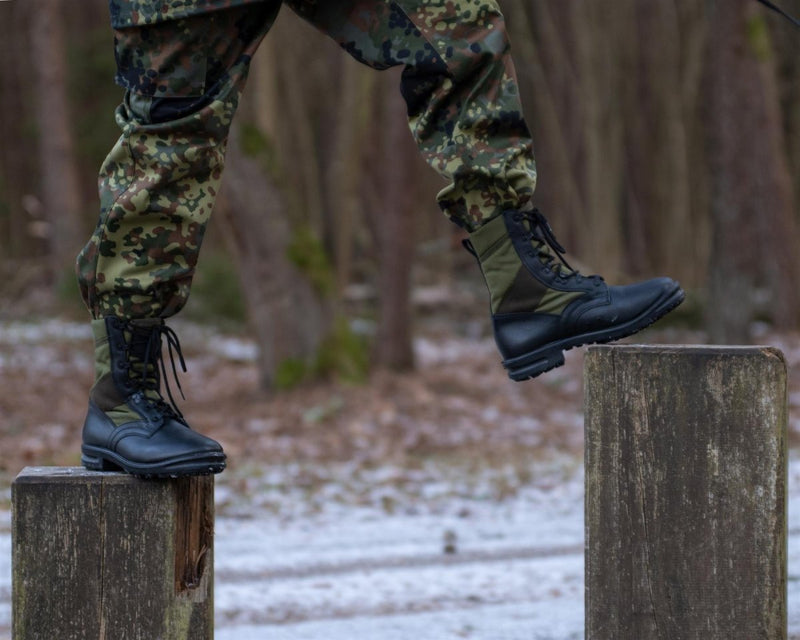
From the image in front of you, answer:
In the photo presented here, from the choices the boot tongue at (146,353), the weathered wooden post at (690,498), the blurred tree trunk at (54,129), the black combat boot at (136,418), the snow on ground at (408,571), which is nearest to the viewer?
the weathered wooden post at (690,498)

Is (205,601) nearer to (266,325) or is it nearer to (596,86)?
(266,325)

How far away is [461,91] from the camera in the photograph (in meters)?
2.28

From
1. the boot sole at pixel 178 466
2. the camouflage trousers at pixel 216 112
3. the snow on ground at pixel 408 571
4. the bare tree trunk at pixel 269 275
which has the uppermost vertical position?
the bare tree trunk at pixel 269 275

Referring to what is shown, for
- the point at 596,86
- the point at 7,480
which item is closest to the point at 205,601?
the point at 7,480

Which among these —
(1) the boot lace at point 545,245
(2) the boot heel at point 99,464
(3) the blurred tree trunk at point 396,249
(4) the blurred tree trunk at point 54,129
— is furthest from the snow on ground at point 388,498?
(4) the blurred tree trunk at point 54,129

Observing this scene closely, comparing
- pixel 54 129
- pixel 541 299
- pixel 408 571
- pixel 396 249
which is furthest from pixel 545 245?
pixel 54 129

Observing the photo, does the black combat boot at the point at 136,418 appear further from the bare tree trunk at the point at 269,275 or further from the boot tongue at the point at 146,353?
the bare tree trunk at the point at 269,275

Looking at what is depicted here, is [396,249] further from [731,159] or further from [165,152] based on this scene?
[165,152]

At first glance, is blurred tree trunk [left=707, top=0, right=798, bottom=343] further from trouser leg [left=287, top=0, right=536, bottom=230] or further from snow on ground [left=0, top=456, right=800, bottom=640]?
trouser leg [left=287, top=0, right=536, bottom=230]

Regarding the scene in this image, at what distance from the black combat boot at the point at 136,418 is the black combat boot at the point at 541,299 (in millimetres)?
661

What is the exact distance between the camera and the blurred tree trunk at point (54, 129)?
645 inches

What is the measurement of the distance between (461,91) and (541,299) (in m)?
0.46

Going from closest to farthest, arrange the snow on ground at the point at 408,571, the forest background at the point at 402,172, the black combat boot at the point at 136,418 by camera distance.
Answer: the black combat boot at the point at 136,418 < the snow on ground at the point at 408,571 < the forest background at the point at 402,172

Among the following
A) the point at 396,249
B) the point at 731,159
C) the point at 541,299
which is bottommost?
the point at 541,299
